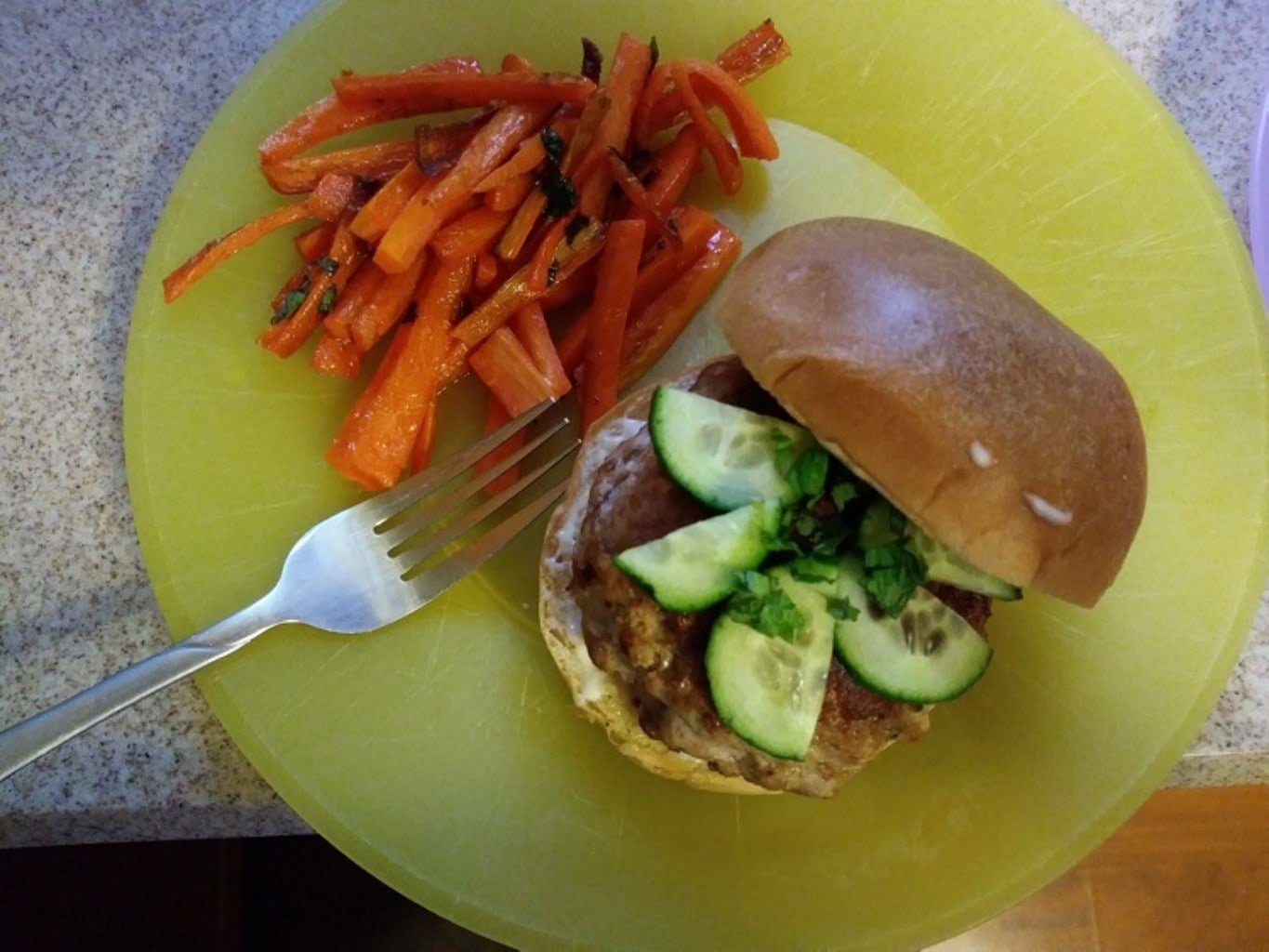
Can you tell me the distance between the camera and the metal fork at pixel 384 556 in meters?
1.59

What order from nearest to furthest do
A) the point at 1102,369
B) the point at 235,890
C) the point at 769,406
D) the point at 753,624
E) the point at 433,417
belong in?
the point at 753,624 → the point at 1102,369 → the point at 769,406 → the point at 433,417 → the point at 235,890

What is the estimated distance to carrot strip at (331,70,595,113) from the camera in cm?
183

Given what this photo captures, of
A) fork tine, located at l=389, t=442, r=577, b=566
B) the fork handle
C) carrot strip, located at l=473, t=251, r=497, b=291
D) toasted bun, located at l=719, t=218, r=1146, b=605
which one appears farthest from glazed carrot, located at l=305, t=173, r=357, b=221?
toasted bun, located at l=719, t=218, r=1146, b=605

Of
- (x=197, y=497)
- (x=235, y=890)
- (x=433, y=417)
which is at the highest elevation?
(x=197, y=497)

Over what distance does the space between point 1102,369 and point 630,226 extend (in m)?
0.84

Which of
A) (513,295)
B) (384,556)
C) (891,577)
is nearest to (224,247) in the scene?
(513,295)

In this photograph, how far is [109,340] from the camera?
1.92 m

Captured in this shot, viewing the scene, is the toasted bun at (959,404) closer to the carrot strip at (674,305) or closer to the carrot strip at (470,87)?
the carrot strip at (674,305)

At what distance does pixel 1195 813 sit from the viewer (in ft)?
8.16

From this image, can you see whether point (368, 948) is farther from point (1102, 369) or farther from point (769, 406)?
point (1102, 369)

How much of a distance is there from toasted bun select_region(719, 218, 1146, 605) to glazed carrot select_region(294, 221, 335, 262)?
850 mm

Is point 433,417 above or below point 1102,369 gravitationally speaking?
above

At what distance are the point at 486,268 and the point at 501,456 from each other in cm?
36

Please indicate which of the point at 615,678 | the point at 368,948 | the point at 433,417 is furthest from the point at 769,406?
the point at 368,948
